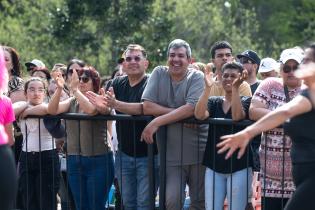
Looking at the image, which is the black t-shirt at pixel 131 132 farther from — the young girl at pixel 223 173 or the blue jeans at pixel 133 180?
the young girl at pixel 223 173

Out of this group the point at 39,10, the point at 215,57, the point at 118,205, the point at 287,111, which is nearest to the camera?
the point at 287,111

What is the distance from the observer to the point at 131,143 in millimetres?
8523

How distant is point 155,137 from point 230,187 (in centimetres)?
86

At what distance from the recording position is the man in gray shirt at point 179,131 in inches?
327

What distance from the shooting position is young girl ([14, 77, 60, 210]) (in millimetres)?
8867

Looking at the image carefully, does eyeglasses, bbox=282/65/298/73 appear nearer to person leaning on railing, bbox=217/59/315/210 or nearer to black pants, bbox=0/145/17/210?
person leaning on railing, bbox=217/59/315/210

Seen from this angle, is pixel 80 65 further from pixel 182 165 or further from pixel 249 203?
pixel 249 203

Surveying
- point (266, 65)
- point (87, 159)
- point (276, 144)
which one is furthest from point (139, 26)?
point (276, 144)

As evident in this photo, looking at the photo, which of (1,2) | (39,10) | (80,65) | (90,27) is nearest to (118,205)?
(80,65)

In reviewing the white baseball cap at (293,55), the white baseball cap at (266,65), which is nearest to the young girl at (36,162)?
the white baseball cap at (293,55)

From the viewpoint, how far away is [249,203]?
27.0 ft

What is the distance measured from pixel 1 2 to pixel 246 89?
81.3ft

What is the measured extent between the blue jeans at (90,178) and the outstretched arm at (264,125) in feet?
9.20

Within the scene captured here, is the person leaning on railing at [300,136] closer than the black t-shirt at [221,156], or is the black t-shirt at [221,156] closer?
the person leaning on railing at [300,136]
